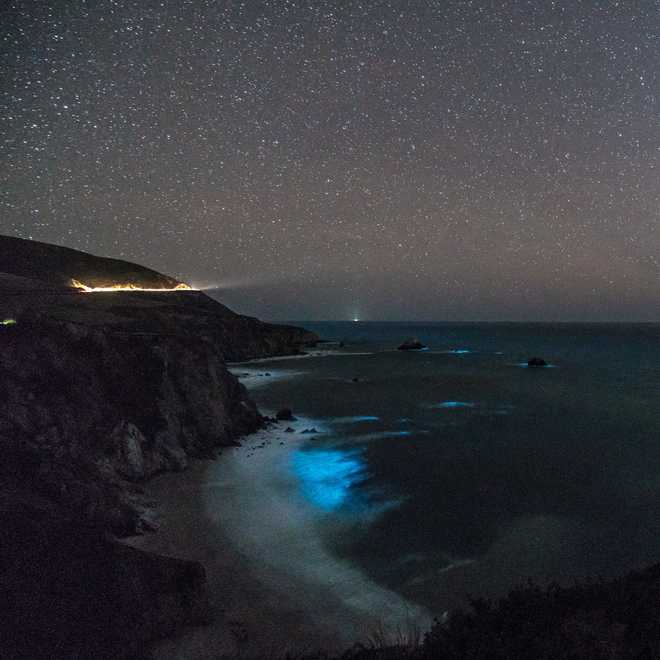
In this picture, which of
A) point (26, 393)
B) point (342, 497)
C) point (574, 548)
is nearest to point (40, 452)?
point (26, 393)

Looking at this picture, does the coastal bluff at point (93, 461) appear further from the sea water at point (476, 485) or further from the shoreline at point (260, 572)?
the sea water at point (476, 485)

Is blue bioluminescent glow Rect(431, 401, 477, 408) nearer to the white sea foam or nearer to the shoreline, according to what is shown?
the white sea foam

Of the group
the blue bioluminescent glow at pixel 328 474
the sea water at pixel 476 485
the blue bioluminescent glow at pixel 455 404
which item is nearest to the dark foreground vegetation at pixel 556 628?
the sea water at pixel 476 485

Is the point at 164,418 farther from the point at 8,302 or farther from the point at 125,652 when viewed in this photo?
the point at 8,302

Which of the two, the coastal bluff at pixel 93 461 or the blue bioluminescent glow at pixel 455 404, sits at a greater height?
the coastal bluff at pixel 93 461

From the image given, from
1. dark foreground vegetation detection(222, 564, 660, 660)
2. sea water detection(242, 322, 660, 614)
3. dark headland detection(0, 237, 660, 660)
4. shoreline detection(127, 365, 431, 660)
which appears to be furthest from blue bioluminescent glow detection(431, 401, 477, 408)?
dark foreground vegetation detection(222, 564, 660, 660)

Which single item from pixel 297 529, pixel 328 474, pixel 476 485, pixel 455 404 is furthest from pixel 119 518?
pixel 455 404
